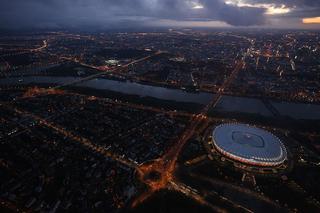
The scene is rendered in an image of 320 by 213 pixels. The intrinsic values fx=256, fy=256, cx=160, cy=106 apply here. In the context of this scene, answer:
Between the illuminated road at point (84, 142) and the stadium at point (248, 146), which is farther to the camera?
the illuminated road at point (84, 142)

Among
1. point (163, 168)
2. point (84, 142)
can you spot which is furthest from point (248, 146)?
point (84, 142)

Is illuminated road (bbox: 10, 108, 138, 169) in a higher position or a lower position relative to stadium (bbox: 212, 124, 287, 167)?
lower

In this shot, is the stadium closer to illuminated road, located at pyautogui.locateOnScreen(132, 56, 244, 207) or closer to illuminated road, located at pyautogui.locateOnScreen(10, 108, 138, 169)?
illuminated road, located at pyautogui.locateOnScreen(132, 56, 244, 207)

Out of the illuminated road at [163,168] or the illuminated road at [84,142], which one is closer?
the illuminated road at [163,168]

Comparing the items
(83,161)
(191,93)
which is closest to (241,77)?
(191,93)

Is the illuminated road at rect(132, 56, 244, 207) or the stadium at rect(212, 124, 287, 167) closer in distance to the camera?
the illuminated road at rect(132, 56, 244, 207)

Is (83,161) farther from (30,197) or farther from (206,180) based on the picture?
(206,180)

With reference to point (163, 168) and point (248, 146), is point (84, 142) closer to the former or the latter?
point (163, 168)

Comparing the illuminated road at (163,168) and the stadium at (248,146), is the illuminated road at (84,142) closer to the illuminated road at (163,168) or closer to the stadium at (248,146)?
the illuminated road at (163,168)

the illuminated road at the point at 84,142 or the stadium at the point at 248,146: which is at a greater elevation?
the stadium at the point at 248,146
